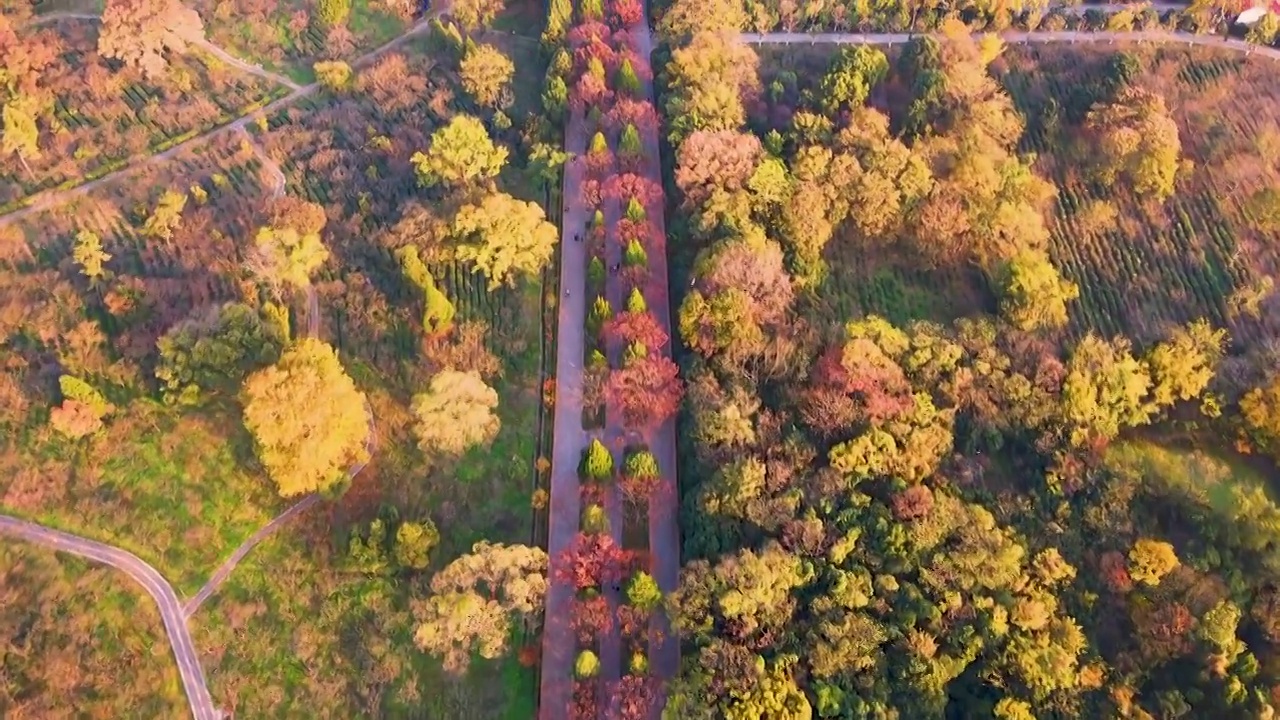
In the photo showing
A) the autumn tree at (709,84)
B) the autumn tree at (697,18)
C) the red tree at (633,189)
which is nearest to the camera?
the red tree at (633,189)

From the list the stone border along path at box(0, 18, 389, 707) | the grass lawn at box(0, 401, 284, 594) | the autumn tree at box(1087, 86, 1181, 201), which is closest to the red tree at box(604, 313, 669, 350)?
the stone border along path at box(0, 18, 389, 707)

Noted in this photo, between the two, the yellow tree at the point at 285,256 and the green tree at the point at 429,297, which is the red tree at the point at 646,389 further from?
the yellow tree at the point at 285,256

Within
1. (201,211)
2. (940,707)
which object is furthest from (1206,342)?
(201,211)

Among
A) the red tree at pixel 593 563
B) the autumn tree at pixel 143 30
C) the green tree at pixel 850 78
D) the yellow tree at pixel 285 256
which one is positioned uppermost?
the autumn tree at pixel 143 30

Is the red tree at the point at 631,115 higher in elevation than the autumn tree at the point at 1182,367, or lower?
higher

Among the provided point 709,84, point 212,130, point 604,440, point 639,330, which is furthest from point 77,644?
point 709,84

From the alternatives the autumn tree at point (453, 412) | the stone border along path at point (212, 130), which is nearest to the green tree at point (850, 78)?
the autumn tree at point (453, 412)

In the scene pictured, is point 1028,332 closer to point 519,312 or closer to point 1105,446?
point 1105,446
